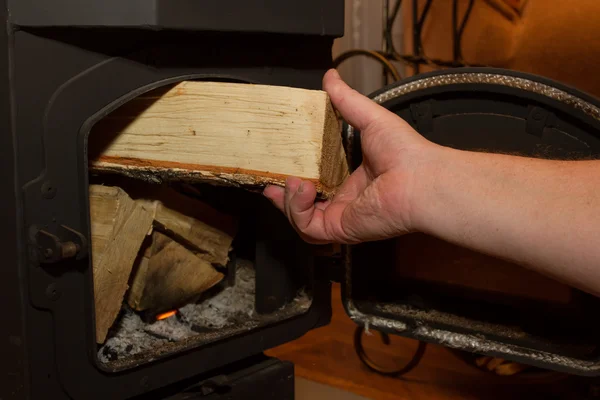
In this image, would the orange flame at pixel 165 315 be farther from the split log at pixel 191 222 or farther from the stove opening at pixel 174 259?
the split log at pixel 191 222

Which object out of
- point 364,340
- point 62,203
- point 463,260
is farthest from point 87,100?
point 364,340

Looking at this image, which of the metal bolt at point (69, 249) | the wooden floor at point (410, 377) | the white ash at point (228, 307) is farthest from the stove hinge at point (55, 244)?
the wooden floor at point (410, 377)

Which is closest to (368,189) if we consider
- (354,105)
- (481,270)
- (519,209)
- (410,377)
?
(354,105)

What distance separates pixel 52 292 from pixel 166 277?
33cm

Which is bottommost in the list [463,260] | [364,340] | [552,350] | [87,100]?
[364,340]

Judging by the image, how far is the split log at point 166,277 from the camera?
1.17m

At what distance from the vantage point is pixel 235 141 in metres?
0.94

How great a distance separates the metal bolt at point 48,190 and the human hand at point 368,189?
294 millimetres

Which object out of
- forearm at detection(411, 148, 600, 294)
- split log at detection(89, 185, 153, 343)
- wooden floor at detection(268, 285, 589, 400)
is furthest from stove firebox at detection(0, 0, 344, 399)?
wooden floor at detection(268, 285, 589, 400)

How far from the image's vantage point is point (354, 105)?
38.8 inches

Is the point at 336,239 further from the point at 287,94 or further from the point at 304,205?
the point at 287,94

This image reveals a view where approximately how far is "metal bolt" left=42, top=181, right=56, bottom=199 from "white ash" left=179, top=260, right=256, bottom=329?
0.43 metres

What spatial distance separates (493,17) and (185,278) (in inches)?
53.7

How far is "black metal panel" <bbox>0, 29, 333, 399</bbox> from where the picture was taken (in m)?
0.84
